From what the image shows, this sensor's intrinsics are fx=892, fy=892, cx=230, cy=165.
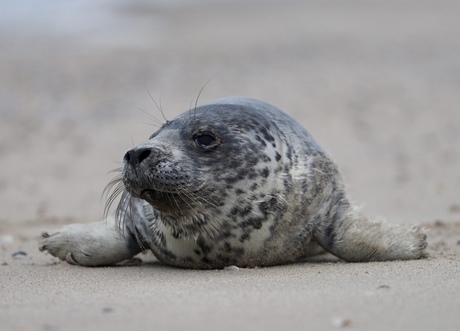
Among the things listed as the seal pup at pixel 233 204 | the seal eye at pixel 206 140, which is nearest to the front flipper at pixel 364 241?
the seal pup at pixel 233 204

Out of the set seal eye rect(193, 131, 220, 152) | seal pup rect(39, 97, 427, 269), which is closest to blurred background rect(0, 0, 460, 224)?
seal pup rect(39, 97, 427, 269)

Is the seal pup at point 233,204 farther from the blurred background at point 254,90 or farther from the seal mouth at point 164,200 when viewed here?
the blurred background at point 254,90

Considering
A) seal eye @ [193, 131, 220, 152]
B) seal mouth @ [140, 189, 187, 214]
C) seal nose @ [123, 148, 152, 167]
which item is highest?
seal eye @ [193, 131, 220, 152]

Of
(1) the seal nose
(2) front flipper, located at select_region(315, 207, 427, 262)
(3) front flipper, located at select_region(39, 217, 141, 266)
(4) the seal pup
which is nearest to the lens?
(1) the seal nose

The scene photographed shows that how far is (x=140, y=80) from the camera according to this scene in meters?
13.0

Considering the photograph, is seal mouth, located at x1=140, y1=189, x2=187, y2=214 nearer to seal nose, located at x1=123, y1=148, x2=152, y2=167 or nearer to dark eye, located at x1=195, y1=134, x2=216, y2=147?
seal nose, located at x1=123, y1=148, x2=152, y2=167

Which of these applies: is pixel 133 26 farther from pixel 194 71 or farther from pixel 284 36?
pixel 194 71

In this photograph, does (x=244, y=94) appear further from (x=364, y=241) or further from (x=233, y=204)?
(x=233, y=204)

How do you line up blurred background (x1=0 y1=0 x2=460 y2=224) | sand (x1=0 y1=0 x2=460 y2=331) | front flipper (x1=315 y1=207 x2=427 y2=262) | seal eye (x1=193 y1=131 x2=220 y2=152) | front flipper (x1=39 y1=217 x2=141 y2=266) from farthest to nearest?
1. blurred background (x1=0 y1=0 x2=460 y2=224)
2. front flipper (x1=39 y1=217 x2=141 y2=266)
3. front flipper (x1=315 y1=207 x2=427 y2=262)
4. seal eye (x1=193 y1=131 x2=220 y2=152)
5. sand (x1=0 y1=0 x2=460 y2=331)

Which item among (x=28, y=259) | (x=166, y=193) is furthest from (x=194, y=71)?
(x=166, y=193)

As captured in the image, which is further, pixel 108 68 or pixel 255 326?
pixel 108 68

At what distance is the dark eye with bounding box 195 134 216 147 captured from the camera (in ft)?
15.2

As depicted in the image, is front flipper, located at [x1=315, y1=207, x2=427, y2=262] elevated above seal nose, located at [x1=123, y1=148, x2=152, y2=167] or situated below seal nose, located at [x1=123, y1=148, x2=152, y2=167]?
below

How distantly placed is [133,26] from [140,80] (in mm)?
6729
